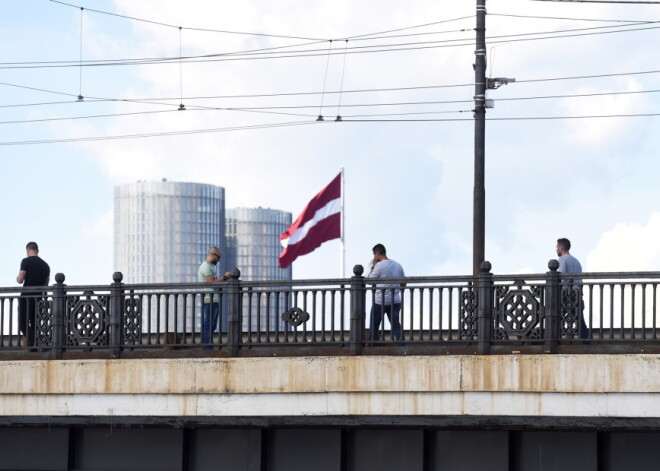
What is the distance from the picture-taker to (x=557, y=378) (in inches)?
572

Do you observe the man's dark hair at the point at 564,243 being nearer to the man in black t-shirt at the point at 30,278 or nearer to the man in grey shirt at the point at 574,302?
the man in grey shirt at the point at 574,302

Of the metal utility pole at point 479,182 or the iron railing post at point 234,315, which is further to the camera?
the metal utility pole at point 479,182

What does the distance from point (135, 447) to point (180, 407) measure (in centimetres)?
135

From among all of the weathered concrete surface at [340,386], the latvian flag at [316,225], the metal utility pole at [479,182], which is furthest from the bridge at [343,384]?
the latvian flag at [316,225]

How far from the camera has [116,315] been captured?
55.6 ft

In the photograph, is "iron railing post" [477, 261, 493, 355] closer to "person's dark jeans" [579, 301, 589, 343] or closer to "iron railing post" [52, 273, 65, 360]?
"person's dark jeans" [579, 301, 589, 343]

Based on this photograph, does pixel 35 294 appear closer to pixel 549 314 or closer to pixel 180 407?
pixel 180 407

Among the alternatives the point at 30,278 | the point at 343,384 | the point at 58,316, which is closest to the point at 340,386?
the point at 343,384

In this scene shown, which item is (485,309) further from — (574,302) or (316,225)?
(316,225)

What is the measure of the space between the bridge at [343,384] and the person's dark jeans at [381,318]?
0.09m

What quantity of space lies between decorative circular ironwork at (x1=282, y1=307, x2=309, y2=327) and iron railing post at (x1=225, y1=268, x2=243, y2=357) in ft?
1.86

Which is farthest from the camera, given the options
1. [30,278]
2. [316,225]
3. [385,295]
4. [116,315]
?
[316,225]

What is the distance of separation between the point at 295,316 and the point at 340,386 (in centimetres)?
→ 119

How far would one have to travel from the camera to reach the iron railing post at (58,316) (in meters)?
17.1
